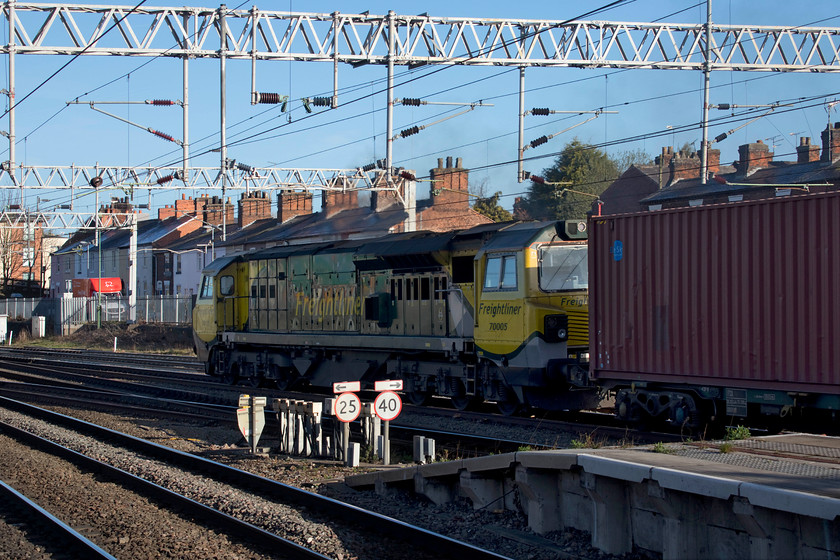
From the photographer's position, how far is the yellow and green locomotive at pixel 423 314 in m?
14.8

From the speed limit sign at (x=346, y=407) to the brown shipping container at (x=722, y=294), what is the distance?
373cm

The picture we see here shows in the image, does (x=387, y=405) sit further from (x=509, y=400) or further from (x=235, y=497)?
(x=509, y=400)

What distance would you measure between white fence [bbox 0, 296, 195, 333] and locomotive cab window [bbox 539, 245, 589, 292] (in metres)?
35.7

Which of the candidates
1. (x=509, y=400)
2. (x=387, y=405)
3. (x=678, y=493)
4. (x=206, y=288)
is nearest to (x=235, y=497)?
(x=387, y=405)

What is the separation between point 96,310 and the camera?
58.9 metres

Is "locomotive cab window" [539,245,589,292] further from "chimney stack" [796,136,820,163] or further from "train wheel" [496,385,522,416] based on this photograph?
"chimney stack" [796,136,820,163]

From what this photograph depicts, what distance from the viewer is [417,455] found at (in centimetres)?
1162

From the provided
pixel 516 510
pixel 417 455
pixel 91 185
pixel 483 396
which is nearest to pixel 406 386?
pixel 483 396

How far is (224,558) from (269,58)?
1795 cm

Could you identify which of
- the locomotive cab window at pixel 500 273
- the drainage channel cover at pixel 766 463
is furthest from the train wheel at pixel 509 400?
the drainage channel cover at pixel 766 463

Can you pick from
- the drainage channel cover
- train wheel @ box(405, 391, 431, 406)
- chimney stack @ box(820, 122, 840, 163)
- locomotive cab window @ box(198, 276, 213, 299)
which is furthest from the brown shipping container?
chimney stack @ box(820, 122, 840, 163)

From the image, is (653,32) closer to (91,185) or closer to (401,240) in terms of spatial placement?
(401,240)

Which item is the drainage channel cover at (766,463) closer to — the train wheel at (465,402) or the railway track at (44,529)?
the railway track at (44,529)

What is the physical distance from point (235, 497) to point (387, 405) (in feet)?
→ 8.09
